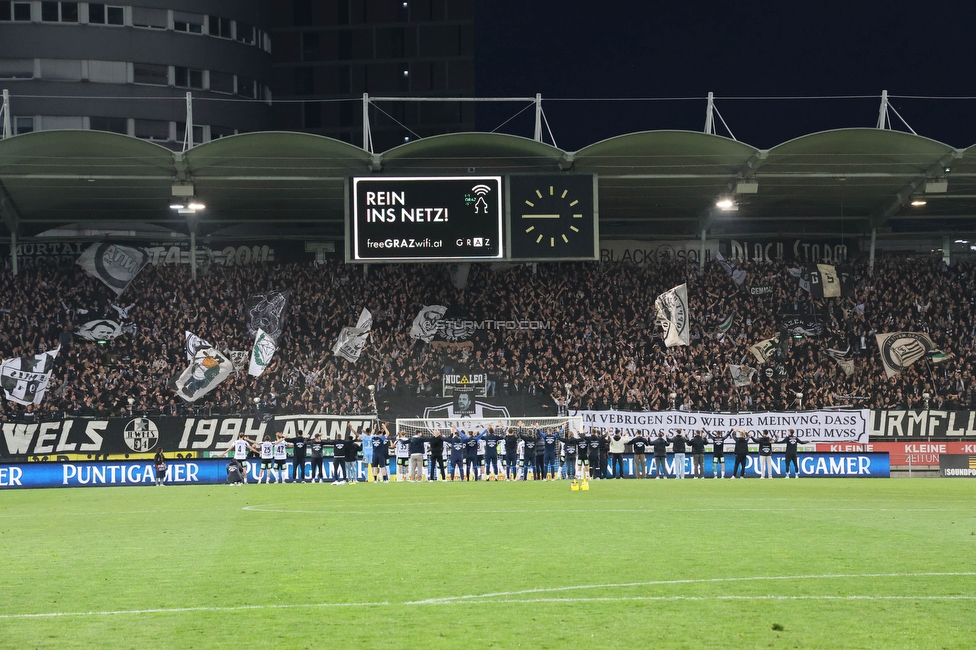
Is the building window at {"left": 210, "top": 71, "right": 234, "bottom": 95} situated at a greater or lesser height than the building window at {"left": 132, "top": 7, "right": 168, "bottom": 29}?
lesser

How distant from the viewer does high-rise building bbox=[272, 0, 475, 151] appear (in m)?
90.2

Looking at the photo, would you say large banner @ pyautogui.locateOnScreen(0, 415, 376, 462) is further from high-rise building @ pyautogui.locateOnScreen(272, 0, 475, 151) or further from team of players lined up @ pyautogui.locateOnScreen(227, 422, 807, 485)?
high-rise building @ pyautogui.locateOnScreen(272, 0, 475, 151)

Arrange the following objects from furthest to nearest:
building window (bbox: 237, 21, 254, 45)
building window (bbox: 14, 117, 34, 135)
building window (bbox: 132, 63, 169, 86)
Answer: building window (bbox: 237, 21, 254, 45) → building window (bbox: 132, 63, 169, 86) → building window (bbox: 14, 117, 34, 135)

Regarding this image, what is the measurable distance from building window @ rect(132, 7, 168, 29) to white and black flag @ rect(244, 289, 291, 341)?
32903mm

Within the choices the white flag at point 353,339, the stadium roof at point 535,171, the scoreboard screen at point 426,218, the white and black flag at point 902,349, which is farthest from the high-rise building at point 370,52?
the scoreboard screen at point 426,218

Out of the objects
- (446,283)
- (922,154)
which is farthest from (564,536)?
(446,283)

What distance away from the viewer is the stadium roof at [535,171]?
35938 millimetres

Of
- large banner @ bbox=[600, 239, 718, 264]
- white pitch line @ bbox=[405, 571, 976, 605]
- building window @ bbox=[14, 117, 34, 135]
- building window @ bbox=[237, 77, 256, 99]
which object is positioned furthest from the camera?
building window @ bbox=[237, 77, 256, 99]

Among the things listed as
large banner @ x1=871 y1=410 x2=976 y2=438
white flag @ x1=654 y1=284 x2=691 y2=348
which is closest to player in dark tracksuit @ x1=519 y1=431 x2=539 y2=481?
white flag @ x1=654 y1=284 x2=691 y2=348

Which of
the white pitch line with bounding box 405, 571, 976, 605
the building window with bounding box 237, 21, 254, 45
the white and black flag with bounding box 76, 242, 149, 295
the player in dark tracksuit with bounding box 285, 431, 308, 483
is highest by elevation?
the building window with bounding box 237, 21, 254, 45

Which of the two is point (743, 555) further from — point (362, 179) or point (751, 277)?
point (751, 277)

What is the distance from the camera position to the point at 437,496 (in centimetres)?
2722

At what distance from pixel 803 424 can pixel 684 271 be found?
961 centimetres

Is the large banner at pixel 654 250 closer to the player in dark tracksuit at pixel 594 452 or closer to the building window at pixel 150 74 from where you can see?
the player in dark tracksuit at pixel 594 452
